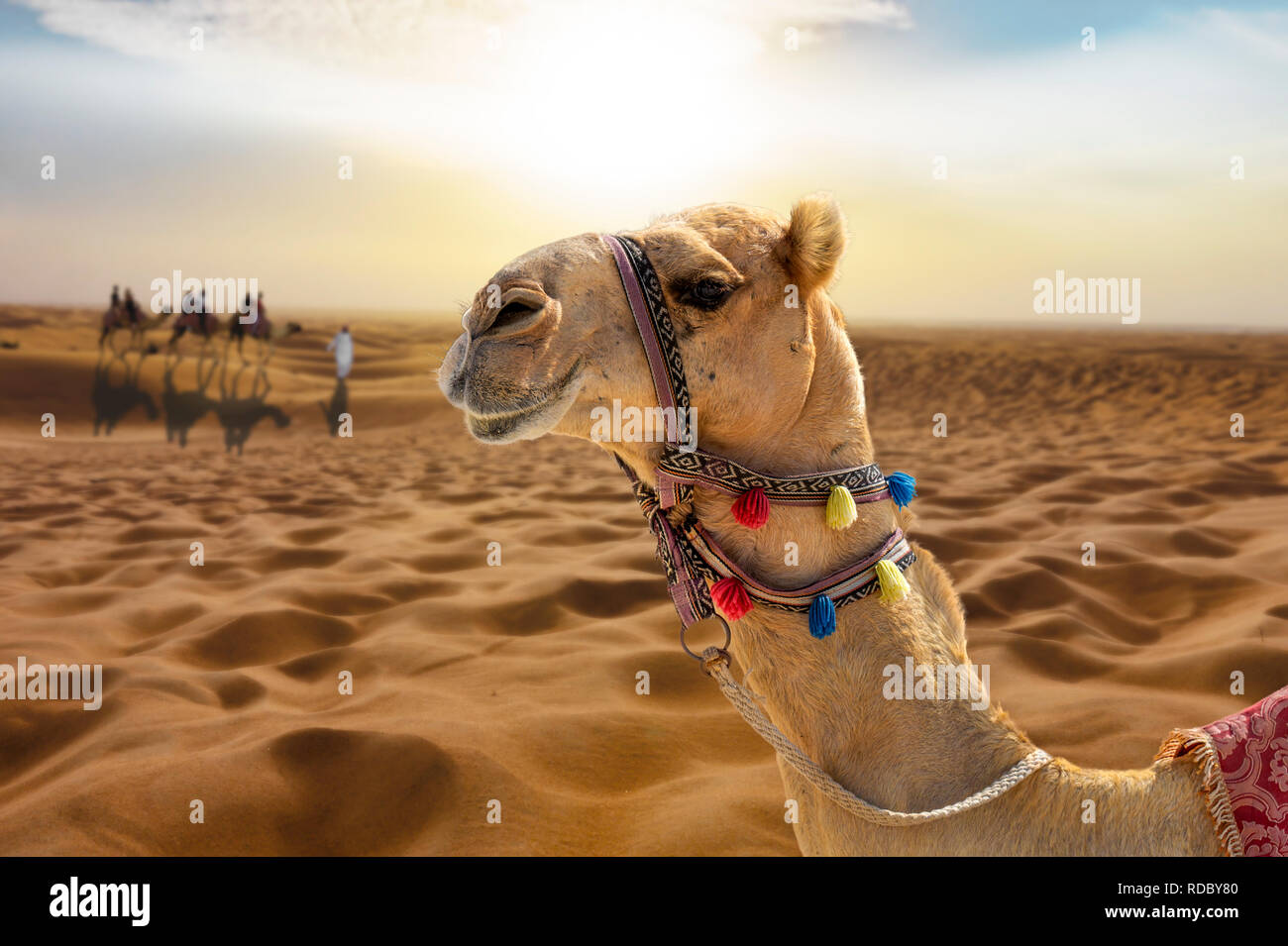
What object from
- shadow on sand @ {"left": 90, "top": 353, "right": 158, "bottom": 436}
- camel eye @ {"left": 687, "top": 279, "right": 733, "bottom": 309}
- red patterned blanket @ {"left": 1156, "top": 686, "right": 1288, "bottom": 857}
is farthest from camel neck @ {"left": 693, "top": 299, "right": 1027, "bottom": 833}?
shadow on sand @ {"left": 90, "top": 353, "right": 158, "bottom": 436}

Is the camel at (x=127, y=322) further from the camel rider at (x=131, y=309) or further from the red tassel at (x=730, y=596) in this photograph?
the red tassel at (x=730, y=596)

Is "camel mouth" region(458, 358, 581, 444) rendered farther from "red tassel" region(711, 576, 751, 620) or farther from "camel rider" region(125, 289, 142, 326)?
"camel rider" region(125, 289, 142, 326)

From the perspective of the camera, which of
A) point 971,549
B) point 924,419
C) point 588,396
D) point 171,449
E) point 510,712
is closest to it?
point 588,396

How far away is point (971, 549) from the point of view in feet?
26.6

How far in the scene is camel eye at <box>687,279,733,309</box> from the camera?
73.6 inches

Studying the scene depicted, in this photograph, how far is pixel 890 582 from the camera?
194 centimetres

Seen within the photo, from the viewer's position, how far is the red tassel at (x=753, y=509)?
6.08 ft

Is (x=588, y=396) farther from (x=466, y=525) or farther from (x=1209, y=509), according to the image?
(x=1209, y=509)

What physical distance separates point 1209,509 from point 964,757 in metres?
9.39

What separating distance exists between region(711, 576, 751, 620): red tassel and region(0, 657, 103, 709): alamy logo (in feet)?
15.2

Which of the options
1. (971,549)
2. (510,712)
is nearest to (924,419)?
(971,549)

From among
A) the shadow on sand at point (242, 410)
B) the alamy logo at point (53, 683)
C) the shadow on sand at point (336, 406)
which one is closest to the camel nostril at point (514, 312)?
the alamy logo at point (53, 683)

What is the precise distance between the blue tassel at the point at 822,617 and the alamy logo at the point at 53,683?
477 cm

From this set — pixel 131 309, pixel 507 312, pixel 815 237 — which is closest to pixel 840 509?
pixel 815 237
